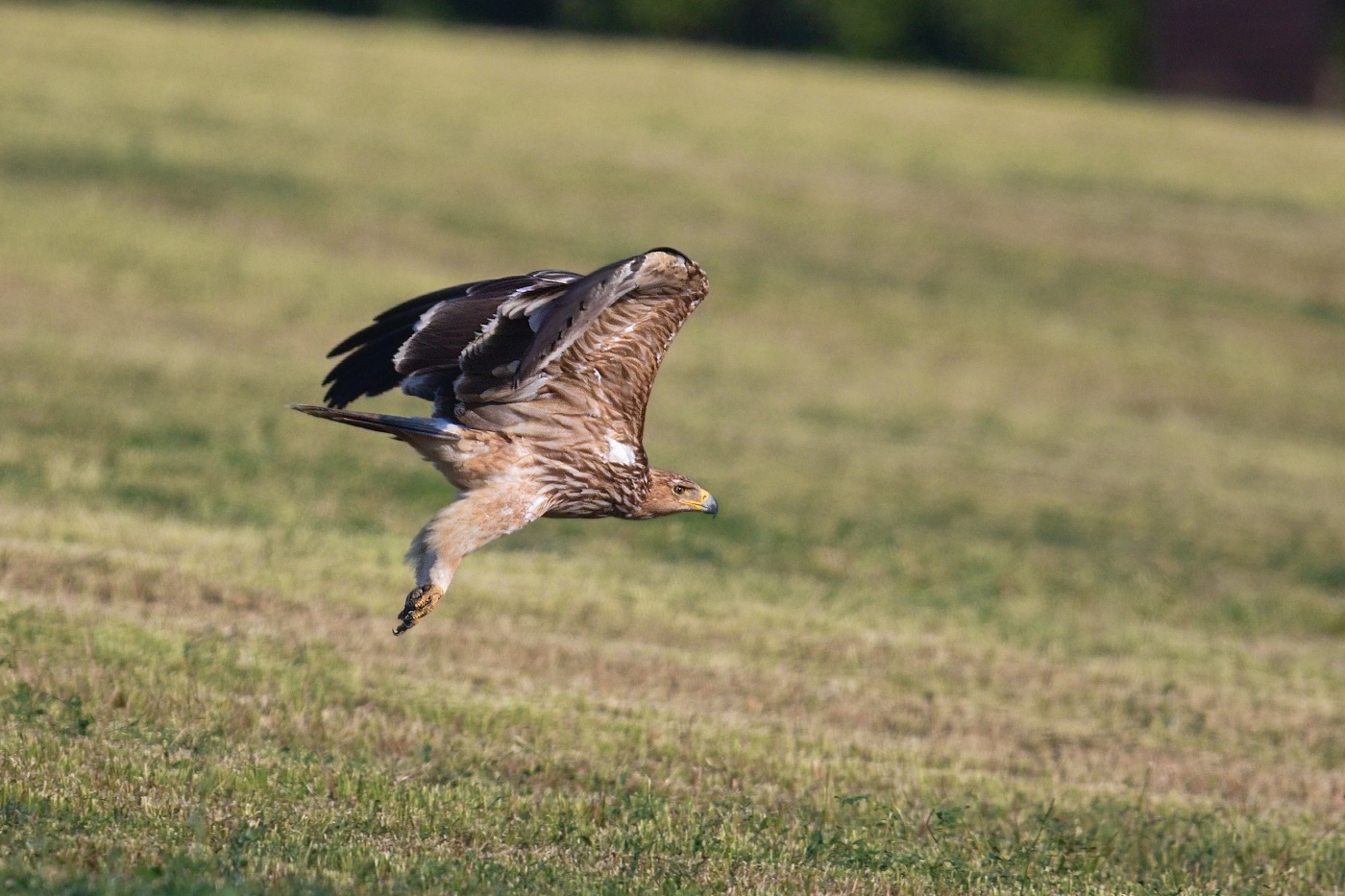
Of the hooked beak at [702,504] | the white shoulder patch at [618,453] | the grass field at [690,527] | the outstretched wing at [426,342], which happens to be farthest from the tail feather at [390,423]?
the grass field at [690,527]

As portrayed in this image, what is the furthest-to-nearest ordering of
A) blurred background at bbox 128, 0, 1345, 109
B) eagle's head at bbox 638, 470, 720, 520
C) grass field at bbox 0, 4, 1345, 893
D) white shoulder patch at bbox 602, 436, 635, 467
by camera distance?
blurred background at bbox 128, 0, 1345, 109 → eagle's head at bbox 638, 470, 720, 520 → white shoulder patch at bbox 602, 436, 635, 467 → grass field at bbox 0, 4, 1345, 893

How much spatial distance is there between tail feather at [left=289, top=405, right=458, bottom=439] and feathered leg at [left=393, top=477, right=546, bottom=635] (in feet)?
0.95

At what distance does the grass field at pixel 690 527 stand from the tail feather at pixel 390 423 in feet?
3.99

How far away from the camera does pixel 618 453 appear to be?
312 inches

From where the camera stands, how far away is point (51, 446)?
13086 millimetres

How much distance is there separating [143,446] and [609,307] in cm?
690

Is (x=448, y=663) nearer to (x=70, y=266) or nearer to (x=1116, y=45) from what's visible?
(x=70, y=266)

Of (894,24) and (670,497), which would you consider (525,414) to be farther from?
(894,24)

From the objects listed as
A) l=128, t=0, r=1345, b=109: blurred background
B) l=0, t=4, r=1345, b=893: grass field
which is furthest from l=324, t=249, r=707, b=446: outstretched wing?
l=128, t=0, r=1345, b=109: blurred background

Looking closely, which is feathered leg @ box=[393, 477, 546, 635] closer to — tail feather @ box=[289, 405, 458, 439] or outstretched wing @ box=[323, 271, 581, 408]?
tail feather @ box=[289, 405, 458, 439]

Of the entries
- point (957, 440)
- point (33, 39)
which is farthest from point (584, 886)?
point (33, 39)

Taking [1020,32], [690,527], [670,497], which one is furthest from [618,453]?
[1020,32]

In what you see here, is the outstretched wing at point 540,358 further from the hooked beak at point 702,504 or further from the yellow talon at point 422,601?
the yellow talon at point 422,601

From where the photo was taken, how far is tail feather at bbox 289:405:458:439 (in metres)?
7.42
